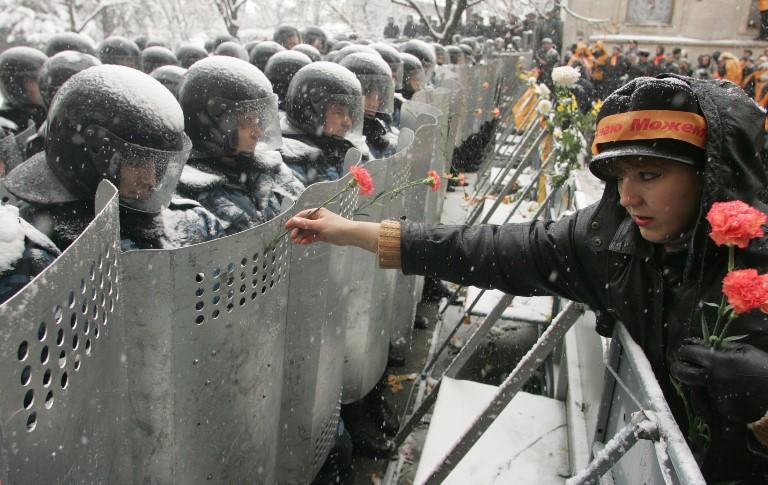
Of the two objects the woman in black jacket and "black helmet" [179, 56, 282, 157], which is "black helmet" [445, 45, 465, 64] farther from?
the woman in black jacket

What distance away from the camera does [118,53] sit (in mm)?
8109

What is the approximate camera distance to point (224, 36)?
11.3 m

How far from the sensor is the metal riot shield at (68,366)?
114cm

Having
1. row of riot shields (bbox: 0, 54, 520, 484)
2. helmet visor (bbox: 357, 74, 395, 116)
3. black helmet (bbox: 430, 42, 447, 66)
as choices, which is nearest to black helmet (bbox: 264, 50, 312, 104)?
helmet visor (bbox: 357, 74, 395, 116)

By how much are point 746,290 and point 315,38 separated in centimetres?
1144

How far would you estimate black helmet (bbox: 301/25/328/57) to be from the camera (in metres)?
11.8

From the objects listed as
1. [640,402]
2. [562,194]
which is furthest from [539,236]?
[562,194]

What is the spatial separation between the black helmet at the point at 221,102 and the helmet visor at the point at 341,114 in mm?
804

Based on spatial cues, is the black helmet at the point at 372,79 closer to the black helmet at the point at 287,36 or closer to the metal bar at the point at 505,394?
the metal bar at the point at 505,394

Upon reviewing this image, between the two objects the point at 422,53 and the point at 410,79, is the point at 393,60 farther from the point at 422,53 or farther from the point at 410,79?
the point at 422,53

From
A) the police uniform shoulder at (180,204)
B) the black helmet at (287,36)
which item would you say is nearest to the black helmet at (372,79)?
the police uniform shoulder at (180,204)

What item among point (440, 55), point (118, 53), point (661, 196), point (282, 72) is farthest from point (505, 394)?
point (440, 55)

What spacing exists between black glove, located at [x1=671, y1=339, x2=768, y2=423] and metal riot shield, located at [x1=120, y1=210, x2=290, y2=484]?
1227 mm

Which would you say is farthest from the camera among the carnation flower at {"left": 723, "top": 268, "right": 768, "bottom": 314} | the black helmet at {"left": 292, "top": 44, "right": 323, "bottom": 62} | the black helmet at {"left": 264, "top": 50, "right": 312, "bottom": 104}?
the black helmet at {"left": 292, "top": 44, "right": 323, "bottom": 62}
